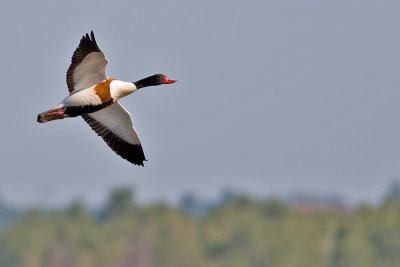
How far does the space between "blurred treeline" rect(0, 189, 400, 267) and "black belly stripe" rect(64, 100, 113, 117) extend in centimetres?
5288

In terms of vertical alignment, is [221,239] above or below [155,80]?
below

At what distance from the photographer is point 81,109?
17.7 metres

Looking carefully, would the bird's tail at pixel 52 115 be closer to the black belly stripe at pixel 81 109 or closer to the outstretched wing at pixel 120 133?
the black belly stripe at pixel 81 109

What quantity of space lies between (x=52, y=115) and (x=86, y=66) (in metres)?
0.72

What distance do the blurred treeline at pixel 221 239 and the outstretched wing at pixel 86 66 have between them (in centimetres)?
5271

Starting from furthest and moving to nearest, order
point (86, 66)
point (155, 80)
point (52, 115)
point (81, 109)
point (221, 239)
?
point (221, 239) → point (155, 80) → point (86, 66) → point (81, 109) → point (52, 115)

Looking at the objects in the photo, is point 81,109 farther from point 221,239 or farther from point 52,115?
point 221,239

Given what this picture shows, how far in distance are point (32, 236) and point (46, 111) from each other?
59576 millimetres

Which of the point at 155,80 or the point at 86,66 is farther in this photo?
the point at 155,80

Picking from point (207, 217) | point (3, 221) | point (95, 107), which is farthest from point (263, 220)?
point (3, 221)

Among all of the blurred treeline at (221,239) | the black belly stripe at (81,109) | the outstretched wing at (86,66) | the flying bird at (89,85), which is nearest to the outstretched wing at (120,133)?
the flying bird at (89,85)

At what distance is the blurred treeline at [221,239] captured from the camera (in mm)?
72000

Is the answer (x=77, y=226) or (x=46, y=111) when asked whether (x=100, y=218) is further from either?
(x=46, y=111)

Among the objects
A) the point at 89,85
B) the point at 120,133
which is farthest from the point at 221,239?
the point at 89,85
